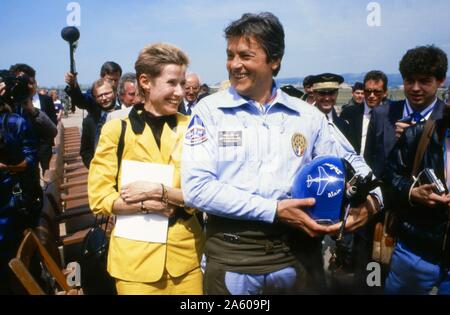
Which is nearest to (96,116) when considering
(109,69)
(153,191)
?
(109,69)

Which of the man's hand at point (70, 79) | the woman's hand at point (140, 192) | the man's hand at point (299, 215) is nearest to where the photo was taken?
the man's hand at point (299, 215)

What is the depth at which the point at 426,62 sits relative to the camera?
242 cm

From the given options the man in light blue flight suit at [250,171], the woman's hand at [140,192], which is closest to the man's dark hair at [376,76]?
the man in light blue flight suit at [250,171]

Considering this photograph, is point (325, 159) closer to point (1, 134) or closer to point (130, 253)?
point (130, 253)

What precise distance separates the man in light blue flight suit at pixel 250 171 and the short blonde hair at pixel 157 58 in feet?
1.01

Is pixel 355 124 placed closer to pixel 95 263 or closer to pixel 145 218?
pixel 145 218

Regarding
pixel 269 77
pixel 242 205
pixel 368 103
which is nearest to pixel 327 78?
pixel 368 103

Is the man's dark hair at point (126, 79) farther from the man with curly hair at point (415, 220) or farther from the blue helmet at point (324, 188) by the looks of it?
the blue helmet at point (324, 188)

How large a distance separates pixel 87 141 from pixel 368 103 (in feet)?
8.86

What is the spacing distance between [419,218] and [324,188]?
800 mm

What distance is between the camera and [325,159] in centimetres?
157

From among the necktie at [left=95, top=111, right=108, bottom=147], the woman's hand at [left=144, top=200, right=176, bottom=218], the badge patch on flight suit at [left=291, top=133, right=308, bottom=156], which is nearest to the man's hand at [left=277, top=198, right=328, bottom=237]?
the badge patch on flight suit at [left=291, top=133, right=308, bottom=156]

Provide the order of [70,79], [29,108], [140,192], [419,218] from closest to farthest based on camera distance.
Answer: [140,192], [419,218], [70,79], [29,108]

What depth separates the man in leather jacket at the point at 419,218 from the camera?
1.95 m
